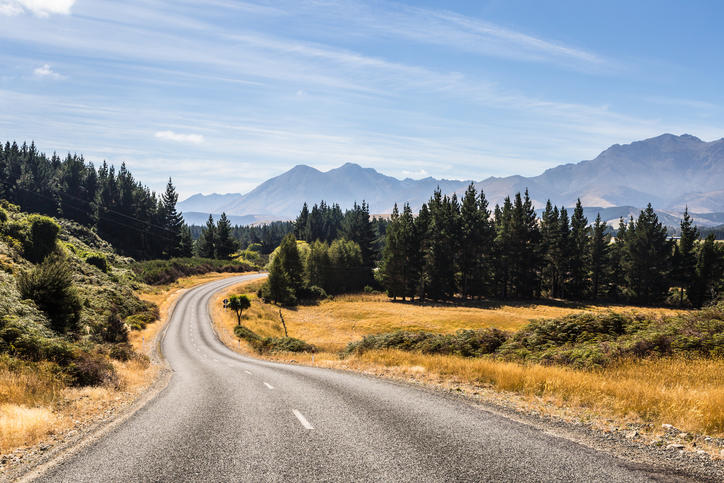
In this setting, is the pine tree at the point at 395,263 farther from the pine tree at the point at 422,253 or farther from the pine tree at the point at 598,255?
the pine tree at the point at 598,255

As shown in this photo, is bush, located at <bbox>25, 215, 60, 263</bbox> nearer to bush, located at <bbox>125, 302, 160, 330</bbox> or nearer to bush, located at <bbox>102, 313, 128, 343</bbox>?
bush, located at <bbox>125, 302, 160, 330</bbox>

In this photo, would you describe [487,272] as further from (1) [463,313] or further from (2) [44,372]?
(2) [44,372]

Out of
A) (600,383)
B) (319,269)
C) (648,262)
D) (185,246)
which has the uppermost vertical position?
(185,246)

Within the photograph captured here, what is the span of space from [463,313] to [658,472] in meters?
55.5

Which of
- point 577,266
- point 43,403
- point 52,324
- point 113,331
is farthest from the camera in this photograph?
point 577,266

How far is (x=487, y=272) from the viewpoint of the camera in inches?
3164

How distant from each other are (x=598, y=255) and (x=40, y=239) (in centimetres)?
9412

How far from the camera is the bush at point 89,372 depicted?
47.1 feet

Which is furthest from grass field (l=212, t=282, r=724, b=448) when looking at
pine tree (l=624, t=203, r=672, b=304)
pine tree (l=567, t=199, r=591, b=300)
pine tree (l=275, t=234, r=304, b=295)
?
pine tree (l=624, t=203, r=672, b=304)

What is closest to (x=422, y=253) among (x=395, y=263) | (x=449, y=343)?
(x=395, y=263)

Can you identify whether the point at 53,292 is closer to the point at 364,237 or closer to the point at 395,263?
the point at 395,263

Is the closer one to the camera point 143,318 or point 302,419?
point 302,419

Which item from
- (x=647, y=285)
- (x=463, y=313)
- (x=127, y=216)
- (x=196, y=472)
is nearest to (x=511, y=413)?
(x=196, y=472)

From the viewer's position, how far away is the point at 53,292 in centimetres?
2177
